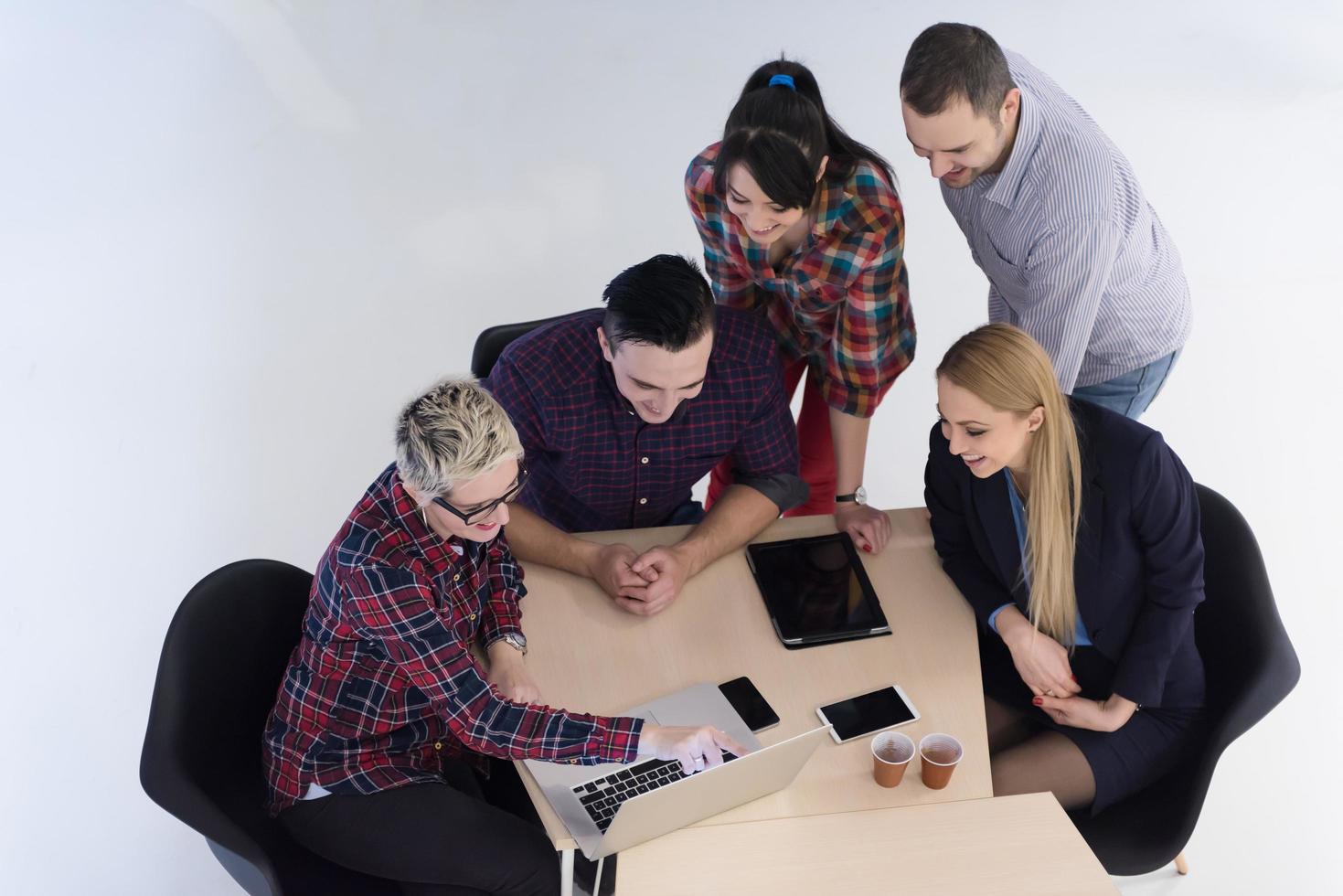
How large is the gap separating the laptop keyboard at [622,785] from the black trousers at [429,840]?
259 millimetres

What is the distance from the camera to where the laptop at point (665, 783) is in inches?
66.0

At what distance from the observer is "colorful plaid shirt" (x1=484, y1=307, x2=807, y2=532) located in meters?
2.38

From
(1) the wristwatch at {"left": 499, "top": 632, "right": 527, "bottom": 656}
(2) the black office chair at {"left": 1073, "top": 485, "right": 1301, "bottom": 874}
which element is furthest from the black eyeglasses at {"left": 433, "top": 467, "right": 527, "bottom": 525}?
(2) the black office chair at {"left": 1073, "top": 485, "right": 1301, "bottom": 874}

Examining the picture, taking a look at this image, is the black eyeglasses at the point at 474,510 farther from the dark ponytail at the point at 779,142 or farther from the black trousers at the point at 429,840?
the dark ponytail at the point at 779,142

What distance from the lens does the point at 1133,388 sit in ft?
8.78

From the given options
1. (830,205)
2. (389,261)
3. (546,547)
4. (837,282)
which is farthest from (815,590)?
(389,261)

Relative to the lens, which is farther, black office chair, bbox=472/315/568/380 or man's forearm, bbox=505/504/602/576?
black office chair, bbox=472/315/568/380

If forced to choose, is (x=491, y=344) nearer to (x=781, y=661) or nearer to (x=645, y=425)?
(x=645, y=425)

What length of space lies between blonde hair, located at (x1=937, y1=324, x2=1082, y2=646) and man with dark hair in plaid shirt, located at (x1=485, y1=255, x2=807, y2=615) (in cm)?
49

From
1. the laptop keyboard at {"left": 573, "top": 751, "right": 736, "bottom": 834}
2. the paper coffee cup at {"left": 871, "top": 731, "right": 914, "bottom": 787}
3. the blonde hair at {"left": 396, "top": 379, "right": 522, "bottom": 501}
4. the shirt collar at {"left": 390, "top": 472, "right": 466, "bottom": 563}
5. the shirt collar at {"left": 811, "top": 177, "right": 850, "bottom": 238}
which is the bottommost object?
the paper coffee cup at {"left": 871, "top": 731, "right": 914, "bottom": 787}

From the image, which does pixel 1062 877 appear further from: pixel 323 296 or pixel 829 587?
pixel 323 296

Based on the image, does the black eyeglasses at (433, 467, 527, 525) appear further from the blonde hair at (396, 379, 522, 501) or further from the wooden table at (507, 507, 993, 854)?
the wooden table at (507, 507, 993, 854)

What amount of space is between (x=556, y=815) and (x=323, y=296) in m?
2.84

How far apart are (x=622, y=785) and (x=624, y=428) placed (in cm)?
78
